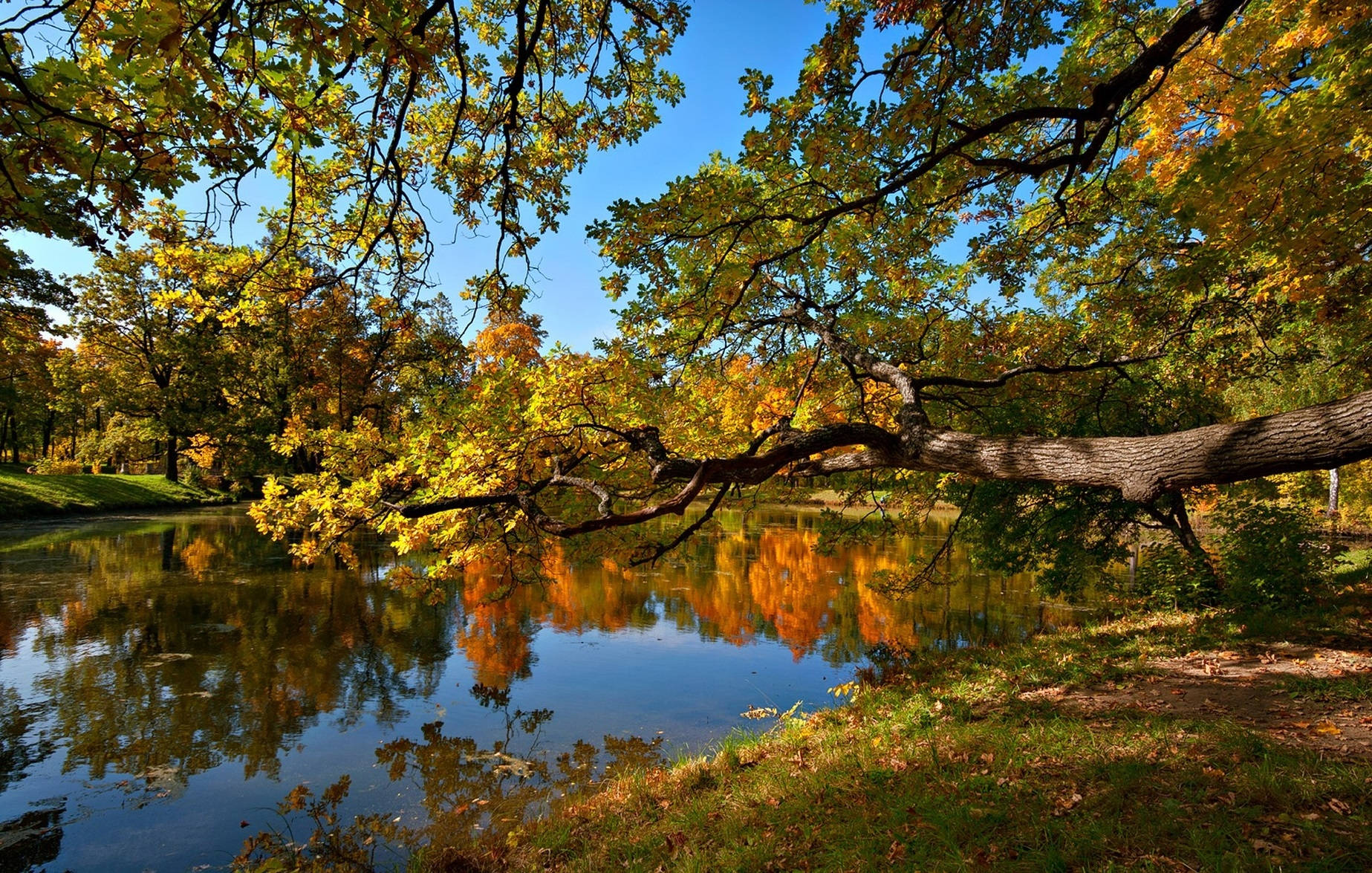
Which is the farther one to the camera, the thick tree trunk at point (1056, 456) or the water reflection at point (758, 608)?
the water reflection at point (758, 608)

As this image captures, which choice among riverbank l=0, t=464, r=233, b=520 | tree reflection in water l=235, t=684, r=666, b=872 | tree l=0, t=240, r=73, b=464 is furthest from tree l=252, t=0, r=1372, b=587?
riverbank l=0, t=464, r=233, b=520

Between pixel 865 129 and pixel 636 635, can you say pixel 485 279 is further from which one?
pixel 636 635

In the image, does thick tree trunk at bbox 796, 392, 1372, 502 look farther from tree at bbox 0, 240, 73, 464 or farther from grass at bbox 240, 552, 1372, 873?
tree at bbox 0, 240, 73, 464

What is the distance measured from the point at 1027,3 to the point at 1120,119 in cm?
107

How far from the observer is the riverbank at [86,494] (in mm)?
22797

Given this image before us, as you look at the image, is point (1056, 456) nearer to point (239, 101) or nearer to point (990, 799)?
point (990, 799)

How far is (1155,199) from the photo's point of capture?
7.48 m

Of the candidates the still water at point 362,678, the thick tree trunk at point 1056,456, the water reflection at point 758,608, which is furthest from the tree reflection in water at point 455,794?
the thick tree trunk at point 1056,456

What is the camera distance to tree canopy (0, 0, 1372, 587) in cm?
270

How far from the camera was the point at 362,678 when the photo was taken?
9406 mm

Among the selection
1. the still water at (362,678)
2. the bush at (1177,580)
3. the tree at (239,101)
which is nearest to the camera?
the tree at (239,101)

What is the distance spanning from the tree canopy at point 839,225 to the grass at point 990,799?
5.81 feet

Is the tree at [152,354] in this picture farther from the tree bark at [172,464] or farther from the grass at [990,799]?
the grass at [990,799]

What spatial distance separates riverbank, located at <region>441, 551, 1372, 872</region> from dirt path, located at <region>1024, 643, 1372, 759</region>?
0.02 m
